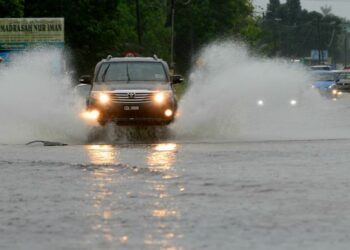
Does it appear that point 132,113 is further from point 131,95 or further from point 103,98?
point 103,98

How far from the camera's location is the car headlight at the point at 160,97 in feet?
75.5

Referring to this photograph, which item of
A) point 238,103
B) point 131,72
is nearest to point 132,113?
point 131,72

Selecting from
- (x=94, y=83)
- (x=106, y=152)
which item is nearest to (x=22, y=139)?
(x=94, y=83)

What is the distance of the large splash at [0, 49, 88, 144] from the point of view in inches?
958

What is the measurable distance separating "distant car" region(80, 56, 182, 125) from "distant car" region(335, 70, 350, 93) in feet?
172

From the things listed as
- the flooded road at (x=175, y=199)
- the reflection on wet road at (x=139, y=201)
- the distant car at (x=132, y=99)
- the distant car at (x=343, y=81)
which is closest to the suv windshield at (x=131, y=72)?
the distant car at (x=132, y=99)

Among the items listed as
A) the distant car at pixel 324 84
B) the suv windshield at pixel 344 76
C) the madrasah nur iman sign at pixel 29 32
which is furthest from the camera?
the suv windshield at pixel 344 76

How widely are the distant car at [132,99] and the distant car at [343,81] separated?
52.5 metres

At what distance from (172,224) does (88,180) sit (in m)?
4.15

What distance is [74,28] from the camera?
77125 millimetres

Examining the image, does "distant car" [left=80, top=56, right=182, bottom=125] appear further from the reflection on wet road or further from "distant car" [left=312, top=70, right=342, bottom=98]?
"distant car" [left=312, top=70, right=342, bottom=98]

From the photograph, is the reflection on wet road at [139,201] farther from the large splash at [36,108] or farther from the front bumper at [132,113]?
the large splash at [36,108]

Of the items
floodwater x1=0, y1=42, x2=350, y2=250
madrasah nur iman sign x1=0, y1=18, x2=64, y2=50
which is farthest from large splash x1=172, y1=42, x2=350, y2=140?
madrasah nur iman sign x1=0, y1=18, x2=64, y2=50

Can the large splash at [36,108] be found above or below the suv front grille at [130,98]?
below
